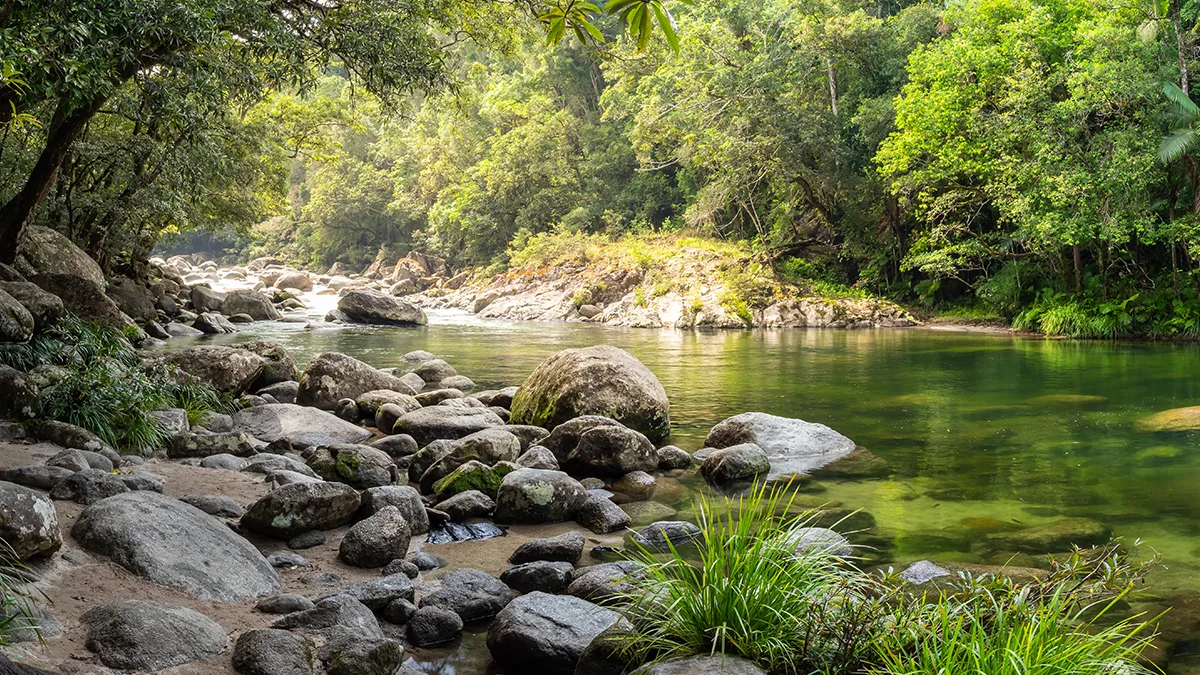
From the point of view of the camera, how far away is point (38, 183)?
12406 millimetres

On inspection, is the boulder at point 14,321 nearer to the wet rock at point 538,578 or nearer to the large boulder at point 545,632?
the wet rock at point 538,578

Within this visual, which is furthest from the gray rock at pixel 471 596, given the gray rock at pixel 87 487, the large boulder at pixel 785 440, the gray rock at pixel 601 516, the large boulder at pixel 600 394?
the large boulder at pixel 600 394

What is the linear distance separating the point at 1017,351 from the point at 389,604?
61.0 ft

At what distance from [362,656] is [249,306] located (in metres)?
29.4

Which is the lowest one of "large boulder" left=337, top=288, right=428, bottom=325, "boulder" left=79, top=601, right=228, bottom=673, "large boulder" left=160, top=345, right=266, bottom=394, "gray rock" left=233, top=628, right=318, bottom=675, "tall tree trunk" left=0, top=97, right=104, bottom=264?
"gray rock" left=233, top=628, right=318, bottom=675

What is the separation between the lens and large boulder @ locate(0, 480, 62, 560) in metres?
3.93

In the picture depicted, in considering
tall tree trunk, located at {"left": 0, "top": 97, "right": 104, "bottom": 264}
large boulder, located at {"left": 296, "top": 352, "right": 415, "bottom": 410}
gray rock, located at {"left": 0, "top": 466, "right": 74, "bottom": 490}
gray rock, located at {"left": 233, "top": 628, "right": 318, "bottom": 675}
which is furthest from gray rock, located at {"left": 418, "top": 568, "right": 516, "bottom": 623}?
tall tree trunk, located at {"left": 0, "top": 97, "right": 104, "bottom": 264}

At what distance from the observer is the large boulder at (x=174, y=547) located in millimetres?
4500

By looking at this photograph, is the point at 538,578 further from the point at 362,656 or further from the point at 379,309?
the point at 379,309

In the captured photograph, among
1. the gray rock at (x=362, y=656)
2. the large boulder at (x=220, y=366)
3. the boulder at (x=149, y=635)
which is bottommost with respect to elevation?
the gray rock at (x=362, y=656)

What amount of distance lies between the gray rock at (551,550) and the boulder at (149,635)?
85.3 inches

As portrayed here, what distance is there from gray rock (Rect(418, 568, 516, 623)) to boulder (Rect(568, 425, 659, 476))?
131 inches

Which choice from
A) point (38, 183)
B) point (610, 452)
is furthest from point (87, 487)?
point (38, 183)

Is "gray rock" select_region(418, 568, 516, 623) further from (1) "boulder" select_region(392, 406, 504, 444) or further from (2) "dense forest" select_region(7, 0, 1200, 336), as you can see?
(1) "boulder" select_region(392, 406, 504, 444)
